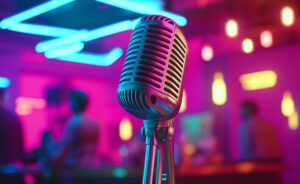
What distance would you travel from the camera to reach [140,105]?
88 cm

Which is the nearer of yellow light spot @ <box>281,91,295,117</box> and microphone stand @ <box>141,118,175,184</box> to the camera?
microphone stand @ <box>141,118,175,184</box>

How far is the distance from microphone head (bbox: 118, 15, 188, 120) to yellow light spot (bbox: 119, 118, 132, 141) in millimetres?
9069

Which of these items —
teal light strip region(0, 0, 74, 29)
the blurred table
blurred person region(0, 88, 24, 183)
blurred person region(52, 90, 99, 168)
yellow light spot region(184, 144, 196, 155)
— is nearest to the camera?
teal light strip region(0, 0, 74, 29)

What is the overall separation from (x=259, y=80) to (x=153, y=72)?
7.90m

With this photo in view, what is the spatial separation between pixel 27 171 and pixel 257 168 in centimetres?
239

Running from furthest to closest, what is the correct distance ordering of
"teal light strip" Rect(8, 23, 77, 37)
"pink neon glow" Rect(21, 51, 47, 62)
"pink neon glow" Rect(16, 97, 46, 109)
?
"pink neon glow" Rect(16, 97, 46, 109) → "pink neon glow" Rect(21, 51, 47, 62) → "teal light strip" Rect(8, 23, 77, 37)

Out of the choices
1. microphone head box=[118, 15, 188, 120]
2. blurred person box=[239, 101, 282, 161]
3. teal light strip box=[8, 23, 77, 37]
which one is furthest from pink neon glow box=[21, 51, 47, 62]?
blurred person box=[239, 101, 282, 161]

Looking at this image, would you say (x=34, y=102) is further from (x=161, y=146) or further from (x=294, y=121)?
(x=161, y=146)

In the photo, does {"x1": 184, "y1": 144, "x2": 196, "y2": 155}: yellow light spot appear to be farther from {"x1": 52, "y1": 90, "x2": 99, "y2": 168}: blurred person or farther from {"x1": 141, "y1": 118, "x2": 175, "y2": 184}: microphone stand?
{"x1": 141, "y1": 118, "x2": 175, "y2": 184}: microphone stand

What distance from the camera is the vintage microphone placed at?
0.87 metres

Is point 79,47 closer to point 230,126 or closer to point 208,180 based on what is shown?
point 208,180

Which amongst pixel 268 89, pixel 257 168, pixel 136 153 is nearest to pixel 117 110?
pixel 268 89

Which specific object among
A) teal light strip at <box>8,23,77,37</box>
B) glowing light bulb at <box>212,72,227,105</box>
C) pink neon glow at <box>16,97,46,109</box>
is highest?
glowing light bulb at <box>212,72,227,105</box>

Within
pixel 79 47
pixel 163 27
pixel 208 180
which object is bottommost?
pixel 208 180
